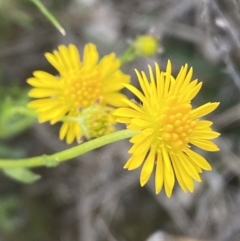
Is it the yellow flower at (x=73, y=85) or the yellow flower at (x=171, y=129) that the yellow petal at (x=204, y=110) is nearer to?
the yellow flower at (x=171, y=129)

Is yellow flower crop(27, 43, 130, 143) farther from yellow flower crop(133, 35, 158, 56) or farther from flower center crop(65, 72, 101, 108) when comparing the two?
yellow flower crop(133, 35, 158, 56)

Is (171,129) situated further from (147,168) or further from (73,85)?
(73,85)

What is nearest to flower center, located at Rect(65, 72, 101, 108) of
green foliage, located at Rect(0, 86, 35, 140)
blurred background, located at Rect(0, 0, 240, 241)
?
green foliage, located at Rect(0, 86, 35, 140)

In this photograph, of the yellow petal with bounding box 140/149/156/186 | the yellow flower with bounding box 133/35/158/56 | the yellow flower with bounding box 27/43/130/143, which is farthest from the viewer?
the yellow flower with bounding box 133/35/158/56

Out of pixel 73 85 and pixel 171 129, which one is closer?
pixel 171 129

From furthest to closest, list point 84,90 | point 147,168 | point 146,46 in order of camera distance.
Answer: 1. point 146,46
2. point 84,90
3. point 147,168

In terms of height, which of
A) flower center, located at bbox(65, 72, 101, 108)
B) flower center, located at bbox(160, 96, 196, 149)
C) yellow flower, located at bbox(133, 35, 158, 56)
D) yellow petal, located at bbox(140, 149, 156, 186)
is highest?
yellow flower, located at bbox(133, 35, 158, 56)

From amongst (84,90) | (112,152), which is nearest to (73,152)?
(84,90)
